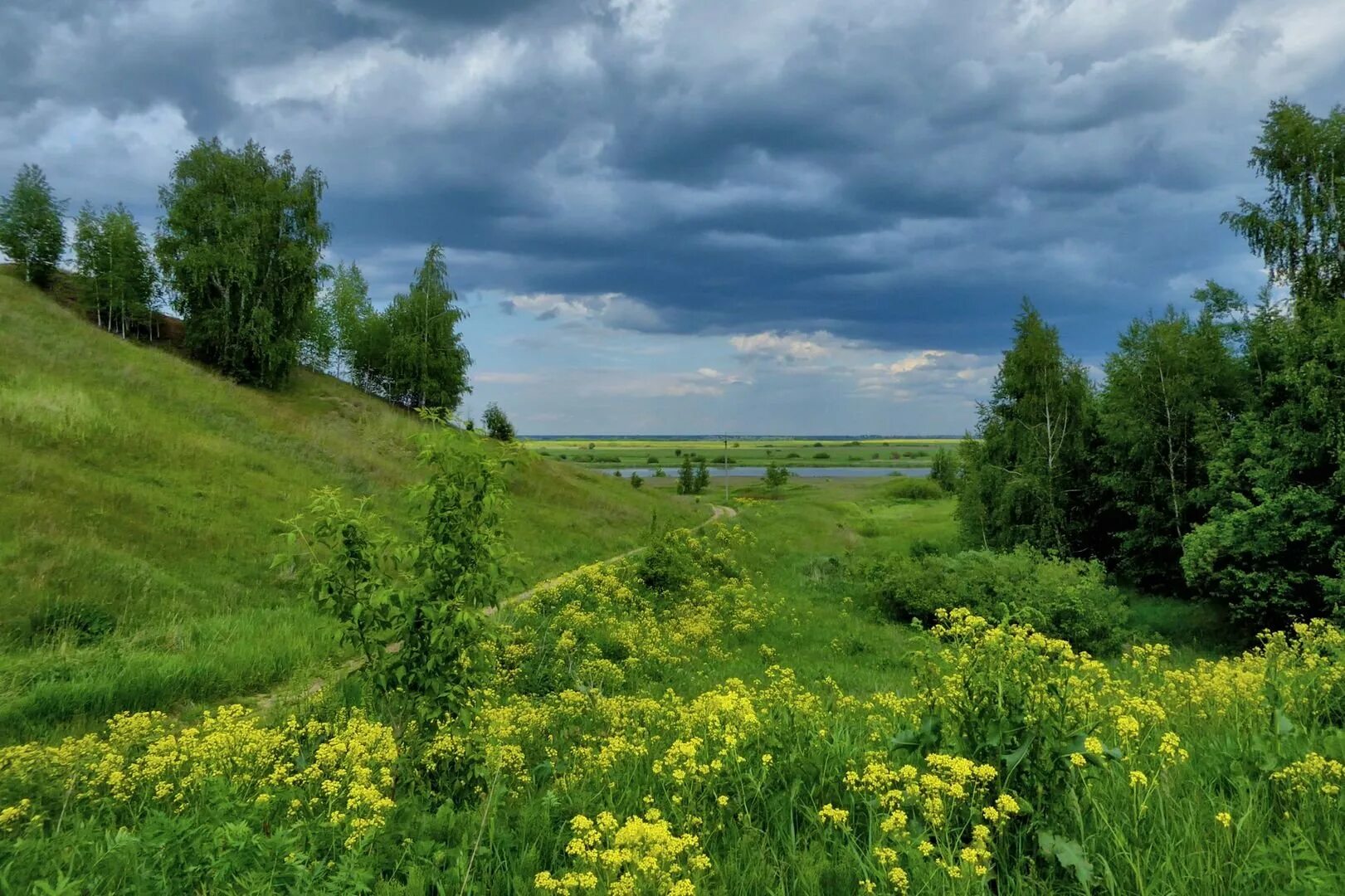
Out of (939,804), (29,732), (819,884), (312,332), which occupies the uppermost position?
(312,332)

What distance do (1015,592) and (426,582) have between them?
2029cm

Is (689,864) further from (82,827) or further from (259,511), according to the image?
(259,511)

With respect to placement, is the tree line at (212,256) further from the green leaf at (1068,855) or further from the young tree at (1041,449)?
the green leaf at (1068,855)

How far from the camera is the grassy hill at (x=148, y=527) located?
29.1 ft

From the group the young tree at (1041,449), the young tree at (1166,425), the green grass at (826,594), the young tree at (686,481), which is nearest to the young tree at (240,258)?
the green grass at (826,594)

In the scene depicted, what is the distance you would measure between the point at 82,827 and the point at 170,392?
30609 millimetres

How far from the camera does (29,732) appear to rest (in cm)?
705

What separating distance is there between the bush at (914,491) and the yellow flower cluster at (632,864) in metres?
94.5

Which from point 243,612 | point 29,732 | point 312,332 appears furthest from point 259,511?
point 312,332

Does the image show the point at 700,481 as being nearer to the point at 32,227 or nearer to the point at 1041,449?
the point at 1041,449

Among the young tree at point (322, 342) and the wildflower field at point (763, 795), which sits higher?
the young tree at point (322, 342)

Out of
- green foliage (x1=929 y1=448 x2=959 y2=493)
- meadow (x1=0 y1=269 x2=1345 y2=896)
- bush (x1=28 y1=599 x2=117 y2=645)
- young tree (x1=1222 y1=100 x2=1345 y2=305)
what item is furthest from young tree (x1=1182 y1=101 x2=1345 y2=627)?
green foliage (x1=929 y1=448 x2=959 y2=493)

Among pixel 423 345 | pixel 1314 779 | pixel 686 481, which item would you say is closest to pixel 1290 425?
pixel 1314 779

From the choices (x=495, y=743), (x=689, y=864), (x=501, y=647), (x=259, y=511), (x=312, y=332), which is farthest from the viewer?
(x=312, y=332)
